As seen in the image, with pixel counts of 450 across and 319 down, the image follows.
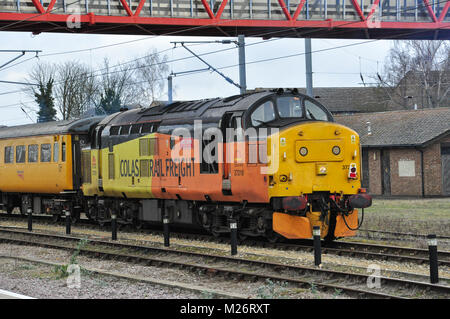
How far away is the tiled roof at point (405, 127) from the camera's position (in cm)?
3603

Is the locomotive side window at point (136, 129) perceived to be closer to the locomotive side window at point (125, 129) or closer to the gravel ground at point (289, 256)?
the locomotive side window at point (125, 129)

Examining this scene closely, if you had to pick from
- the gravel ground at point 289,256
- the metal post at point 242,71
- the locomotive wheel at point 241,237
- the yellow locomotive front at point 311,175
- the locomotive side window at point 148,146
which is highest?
the metal post at point 242,71

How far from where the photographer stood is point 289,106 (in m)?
16.8

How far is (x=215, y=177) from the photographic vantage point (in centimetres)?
1734

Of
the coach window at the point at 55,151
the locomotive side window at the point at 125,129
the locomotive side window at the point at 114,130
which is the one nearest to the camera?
the locomotive side window at the point at 125,129

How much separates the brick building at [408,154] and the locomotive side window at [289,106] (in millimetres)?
19804

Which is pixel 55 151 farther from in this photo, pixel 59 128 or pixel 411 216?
pixel 411 216

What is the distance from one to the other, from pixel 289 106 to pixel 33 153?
1350 centimetres

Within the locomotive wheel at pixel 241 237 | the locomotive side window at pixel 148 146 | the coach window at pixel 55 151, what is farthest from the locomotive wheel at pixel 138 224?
the locomotive wheel at pixel 241 237

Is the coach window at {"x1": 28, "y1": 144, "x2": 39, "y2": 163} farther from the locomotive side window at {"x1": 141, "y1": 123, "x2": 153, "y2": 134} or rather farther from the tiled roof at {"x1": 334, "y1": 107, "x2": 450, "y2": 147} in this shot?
the tiled roof at {"x1": 334, "y1": 107, "x2": 450, "y2": 147}

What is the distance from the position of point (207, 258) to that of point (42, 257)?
436 centimetres

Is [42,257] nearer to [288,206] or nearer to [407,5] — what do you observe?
[288,206]
